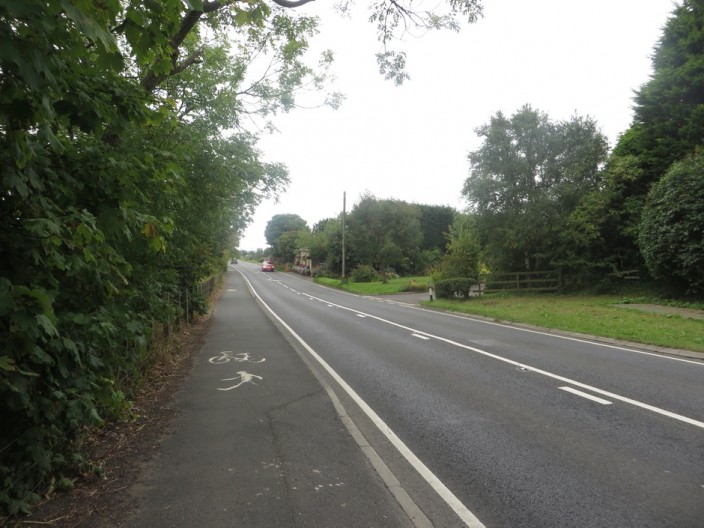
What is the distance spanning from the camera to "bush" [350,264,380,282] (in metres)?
43.2

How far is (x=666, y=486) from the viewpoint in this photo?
379cm

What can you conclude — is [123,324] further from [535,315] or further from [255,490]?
[535,315]

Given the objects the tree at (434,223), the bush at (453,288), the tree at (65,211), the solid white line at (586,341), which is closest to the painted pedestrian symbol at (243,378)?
the tree at (65,211)

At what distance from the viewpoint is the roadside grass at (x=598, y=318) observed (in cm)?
1118

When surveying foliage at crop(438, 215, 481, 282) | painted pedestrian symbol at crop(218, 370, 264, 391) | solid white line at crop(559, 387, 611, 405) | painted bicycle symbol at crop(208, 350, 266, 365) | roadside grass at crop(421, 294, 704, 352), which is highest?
Result: foliage at crop(438, 215, 481, 282)

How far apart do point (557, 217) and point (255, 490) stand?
25.0 meters

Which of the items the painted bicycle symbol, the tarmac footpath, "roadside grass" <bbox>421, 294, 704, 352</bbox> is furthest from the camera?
"roadside grass" <bbox>421, 294, 704, 352</bbox>

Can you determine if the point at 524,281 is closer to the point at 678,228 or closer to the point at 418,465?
the point at 678,228

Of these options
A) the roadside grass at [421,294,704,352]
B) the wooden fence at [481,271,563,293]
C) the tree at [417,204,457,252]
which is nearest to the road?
the roadside grass at [421,294,704,352]

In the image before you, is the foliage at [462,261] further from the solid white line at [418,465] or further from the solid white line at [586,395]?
the solid white line at [418,465]

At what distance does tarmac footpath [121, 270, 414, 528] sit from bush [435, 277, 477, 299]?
17.7 metres

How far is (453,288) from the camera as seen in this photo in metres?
24.0

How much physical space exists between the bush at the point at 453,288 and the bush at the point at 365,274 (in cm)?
1868

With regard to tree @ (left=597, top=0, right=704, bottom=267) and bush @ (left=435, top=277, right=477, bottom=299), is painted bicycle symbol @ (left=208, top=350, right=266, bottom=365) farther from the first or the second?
tree @ (left=597, top=0, right=704, bottom=267)
